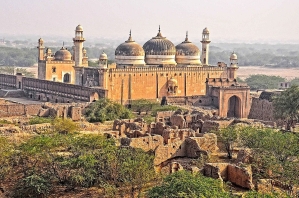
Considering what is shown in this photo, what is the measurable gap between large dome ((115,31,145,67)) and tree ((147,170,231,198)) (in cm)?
3513

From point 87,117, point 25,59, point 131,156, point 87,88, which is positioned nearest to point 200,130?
point 87,117

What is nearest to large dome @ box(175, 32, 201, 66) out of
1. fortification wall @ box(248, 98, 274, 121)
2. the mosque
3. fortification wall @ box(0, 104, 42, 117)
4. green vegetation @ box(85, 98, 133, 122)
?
the mosque

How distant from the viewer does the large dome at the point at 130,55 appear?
5181 cm

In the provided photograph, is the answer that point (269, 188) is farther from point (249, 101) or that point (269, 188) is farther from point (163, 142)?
point (249, 101)

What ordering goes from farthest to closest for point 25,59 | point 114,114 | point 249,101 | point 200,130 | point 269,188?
point 25,59 → point 249,101 → point 114,114 → point 200,130 → point 269,188

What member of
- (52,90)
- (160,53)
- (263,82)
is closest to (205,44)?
(160,53)

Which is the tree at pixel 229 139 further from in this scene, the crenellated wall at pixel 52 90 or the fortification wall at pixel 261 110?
the fortification wall at pixel 261 110

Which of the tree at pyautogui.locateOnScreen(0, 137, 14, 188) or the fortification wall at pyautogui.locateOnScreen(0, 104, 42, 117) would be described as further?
the fortification wall at pyautogui.locateOnScreen(0, 104, 42, 117)

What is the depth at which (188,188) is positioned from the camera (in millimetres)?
16109

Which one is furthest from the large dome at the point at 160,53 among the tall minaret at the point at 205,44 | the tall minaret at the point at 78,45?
the tall minaret at the point at 205,44

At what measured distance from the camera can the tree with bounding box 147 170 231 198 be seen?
15945 mm

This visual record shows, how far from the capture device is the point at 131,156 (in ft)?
68.3

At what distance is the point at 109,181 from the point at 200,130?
41.4 ft

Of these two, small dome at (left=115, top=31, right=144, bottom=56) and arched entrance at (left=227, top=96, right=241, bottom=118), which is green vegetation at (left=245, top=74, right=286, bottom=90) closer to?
arched entrance at (left=227, top=96, right=241, bottom=118)
